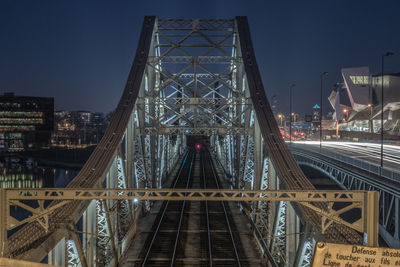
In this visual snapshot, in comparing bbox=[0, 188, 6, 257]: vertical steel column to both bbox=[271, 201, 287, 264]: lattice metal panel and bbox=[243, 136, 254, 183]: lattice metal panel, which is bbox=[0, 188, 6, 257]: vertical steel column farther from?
bbox=[243, 136, 254, 183]: lattice metal panel

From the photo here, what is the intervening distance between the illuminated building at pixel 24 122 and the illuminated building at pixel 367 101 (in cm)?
9867

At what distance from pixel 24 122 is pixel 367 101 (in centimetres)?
11073

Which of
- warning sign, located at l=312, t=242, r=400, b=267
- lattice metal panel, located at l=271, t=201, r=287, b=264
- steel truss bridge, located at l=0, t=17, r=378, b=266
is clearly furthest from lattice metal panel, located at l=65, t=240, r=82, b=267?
lattice metal panel, located at l=271, t=201, r=287, b=264

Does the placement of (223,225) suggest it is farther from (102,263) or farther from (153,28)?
(153,28)

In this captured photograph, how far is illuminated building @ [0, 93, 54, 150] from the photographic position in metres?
116

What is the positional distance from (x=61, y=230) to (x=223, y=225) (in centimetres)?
1475

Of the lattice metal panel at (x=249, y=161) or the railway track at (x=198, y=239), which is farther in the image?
the lattice metal panel at (x=249, y=161)

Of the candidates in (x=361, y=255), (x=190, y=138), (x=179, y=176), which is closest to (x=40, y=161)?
(x=179, y=176)

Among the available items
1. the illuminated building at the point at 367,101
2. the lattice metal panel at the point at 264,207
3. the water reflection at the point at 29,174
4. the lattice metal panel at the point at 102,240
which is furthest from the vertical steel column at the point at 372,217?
the illuminated building at the point at 367,101

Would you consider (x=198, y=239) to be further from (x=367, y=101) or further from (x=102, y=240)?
(x=367, y=101)

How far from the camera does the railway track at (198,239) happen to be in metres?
17.2

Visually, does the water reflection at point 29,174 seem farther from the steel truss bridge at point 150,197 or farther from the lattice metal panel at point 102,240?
the lattice metal panel at point 102,240

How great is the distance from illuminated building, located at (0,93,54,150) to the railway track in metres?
104

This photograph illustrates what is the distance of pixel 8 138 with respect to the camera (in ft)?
377
